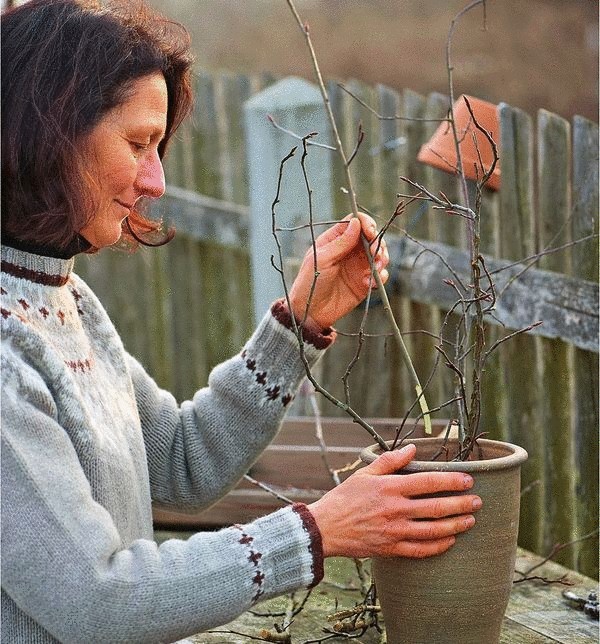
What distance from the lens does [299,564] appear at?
1438 mm

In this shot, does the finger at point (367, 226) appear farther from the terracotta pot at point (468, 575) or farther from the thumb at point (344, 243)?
the terracotta pot at point (468, 575)

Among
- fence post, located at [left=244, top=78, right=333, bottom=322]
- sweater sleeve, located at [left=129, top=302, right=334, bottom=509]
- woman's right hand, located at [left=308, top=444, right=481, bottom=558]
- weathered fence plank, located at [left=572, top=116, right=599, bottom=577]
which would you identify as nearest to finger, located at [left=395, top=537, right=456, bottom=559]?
woman's right hand, located at [left=308, top=444, right=481, bottom=558]

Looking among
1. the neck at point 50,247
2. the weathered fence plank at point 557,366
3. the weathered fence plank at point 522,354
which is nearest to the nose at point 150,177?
the neck at point 50,247

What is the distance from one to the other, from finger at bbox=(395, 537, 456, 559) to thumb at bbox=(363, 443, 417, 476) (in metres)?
0.10

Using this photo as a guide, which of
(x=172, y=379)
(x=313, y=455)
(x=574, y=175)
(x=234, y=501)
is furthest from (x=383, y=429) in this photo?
(x=172, y=379)

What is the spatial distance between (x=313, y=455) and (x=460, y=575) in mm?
987

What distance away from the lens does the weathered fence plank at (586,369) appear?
252cm

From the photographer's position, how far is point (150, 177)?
1609 mm

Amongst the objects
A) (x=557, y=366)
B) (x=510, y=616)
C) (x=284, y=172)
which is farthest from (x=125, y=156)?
(x=284, y=172)

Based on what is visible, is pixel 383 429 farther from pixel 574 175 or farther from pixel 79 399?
pixel 79 399

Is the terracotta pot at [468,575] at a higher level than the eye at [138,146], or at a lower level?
lower

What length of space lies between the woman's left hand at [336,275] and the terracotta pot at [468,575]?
462 millimetres

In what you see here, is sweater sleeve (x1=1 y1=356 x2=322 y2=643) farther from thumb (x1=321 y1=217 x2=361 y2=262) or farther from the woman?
thumb (x1=321 y1=217 x2=361 y2=262)

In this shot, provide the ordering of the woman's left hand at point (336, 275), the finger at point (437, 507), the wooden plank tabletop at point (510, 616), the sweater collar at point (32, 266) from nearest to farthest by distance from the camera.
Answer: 1. the finger at point (437, 507)
2. the sweater collar at point (32, 266)
3. the wooden plank tabletop at point (510, 616)
4. the woman's left hand at point (336, 275)
